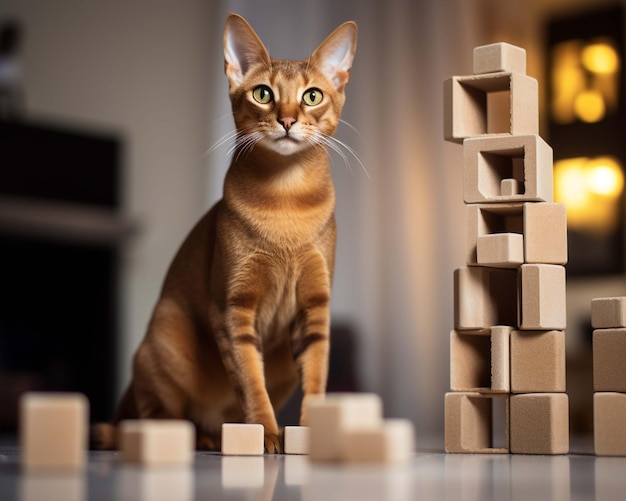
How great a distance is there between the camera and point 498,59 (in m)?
1.37

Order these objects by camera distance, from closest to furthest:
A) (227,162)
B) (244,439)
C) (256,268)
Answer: (244,439)
(256,268)
(227,162)

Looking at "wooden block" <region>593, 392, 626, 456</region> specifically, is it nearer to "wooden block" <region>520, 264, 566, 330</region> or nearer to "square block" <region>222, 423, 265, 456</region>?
"wooden block" <region>520, 264, 566, 330</region>

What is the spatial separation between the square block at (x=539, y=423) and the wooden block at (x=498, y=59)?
0.48 metres

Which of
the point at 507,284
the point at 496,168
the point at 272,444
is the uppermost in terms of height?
the point at 496,168

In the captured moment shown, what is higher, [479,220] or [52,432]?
[479,220]

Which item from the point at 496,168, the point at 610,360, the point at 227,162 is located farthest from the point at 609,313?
the point at 227,162

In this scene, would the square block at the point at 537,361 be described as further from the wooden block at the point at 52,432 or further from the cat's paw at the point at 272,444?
the wooden block at the point at 52,432

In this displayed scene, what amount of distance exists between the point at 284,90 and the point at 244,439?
494mm

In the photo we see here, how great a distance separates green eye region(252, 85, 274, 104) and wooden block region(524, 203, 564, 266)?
0.40 meters

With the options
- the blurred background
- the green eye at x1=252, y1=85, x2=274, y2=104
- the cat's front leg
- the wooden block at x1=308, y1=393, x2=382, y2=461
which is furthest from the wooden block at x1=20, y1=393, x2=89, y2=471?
the blurred background

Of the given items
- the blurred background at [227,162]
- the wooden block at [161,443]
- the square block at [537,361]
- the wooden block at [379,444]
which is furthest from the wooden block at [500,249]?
the blurred background at [227,162]

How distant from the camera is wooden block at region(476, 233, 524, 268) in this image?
1.28m

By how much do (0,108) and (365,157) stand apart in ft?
5.28

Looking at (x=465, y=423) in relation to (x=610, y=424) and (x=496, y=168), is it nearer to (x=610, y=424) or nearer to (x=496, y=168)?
(x=610, y=424)
